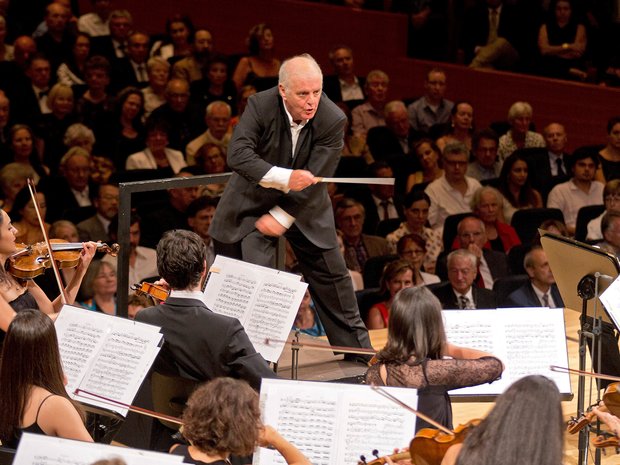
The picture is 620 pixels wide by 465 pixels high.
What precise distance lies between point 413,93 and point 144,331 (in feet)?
23.2

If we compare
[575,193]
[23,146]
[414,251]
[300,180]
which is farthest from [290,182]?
[575,193]

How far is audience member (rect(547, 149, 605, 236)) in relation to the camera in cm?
873

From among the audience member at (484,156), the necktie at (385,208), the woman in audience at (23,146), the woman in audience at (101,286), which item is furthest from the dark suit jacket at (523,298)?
the woman in audience at (23,146)

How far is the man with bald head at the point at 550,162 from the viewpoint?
904cm

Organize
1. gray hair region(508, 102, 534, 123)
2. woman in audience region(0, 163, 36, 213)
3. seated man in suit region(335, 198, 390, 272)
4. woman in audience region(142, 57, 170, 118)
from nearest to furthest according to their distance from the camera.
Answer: woman in audience region(0, 163, 36, 213) → seated man in suit region(335, 198, 390, 272) → woman in audience region(142, 57, 170, 118) → gray hair region(508, 102, 534, 123)

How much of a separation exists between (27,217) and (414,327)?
374cm

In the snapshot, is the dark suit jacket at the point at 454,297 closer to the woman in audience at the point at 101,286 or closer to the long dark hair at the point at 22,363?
the woman in audience at the point at 101,286

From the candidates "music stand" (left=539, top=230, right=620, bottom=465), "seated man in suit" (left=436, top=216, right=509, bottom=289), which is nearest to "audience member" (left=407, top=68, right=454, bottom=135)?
"seated man in suit" (left=436, top=216, right=509, bottom=289)

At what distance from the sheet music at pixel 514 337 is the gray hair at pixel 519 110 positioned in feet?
15.6

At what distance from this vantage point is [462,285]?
22.8ft

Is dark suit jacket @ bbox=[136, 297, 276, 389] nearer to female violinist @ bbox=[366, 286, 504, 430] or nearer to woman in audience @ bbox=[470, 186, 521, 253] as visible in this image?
female violinist @ bbox=[366, 286, 504, 430]

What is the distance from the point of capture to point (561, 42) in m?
10.7

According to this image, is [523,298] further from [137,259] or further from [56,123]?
[56,123]

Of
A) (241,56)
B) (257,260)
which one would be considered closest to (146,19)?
(241,56)
